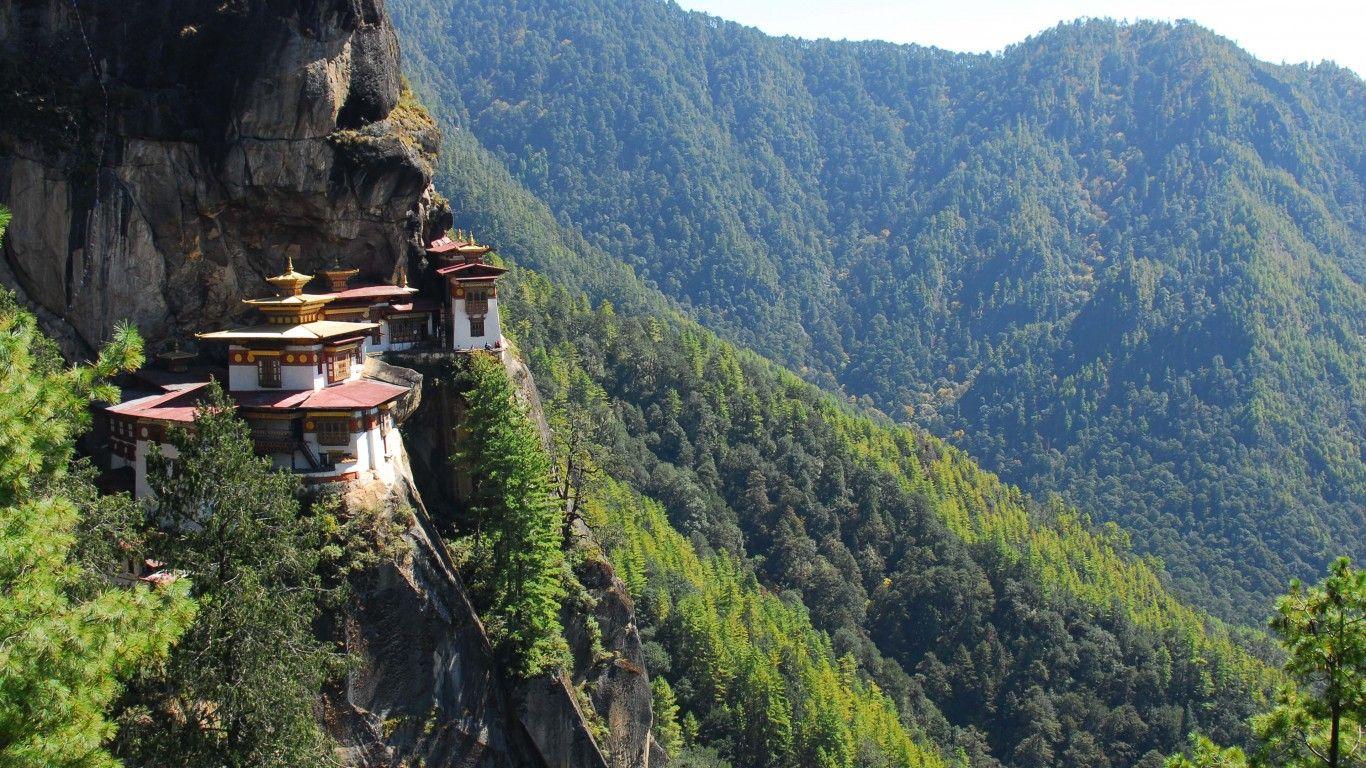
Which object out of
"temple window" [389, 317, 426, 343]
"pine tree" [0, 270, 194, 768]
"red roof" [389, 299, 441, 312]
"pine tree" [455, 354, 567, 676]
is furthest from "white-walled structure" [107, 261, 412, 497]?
"pine tree" [0, 270, 194, 768]

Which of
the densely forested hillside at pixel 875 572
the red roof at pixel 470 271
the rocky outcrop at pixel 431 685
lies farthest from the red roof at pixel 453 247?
the densely forested hillside at pixel 875 572

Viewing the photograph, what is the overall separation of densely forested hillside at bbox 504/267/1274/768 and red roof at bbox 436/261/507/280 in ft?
114

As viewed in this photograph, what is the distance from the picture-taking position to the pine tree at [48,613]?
16.6 meters

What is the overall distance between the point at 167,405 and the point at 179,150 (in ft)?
26.6

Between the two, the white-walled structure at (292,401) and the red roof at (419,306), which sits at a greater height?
the red roof at (419,306)

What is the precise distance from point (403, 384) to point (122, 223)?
29.3 feet

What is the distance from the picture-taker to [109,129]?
3244 cm

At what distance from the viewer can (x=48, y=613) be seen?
17.2 metres

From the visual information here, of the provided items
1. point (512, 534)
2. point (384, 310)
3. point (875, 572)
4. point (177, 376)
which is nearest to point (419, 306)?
point (384, 310)

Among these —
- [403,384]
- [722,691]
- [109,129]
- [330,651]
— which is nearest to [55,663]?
[330,651]

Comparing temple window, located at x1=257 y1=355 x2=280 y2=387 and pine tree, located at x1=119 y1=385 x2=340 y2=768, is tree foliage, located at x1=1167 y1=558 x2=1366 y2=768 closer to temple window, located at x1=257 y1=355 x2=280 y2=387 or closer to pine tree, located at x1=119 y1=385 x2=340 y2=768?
pine tree, located at x1=119 y1=385 x2=340 y2=768

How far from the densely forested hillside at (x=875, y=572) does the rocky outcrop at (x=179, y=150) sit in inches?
1585

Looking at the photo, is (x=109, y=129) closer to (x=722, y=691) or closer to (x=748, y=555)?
(x=722, y=691)

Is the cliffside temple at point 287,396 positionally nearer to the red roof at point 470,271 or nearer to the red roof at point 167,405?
the red roof at point 167,405
